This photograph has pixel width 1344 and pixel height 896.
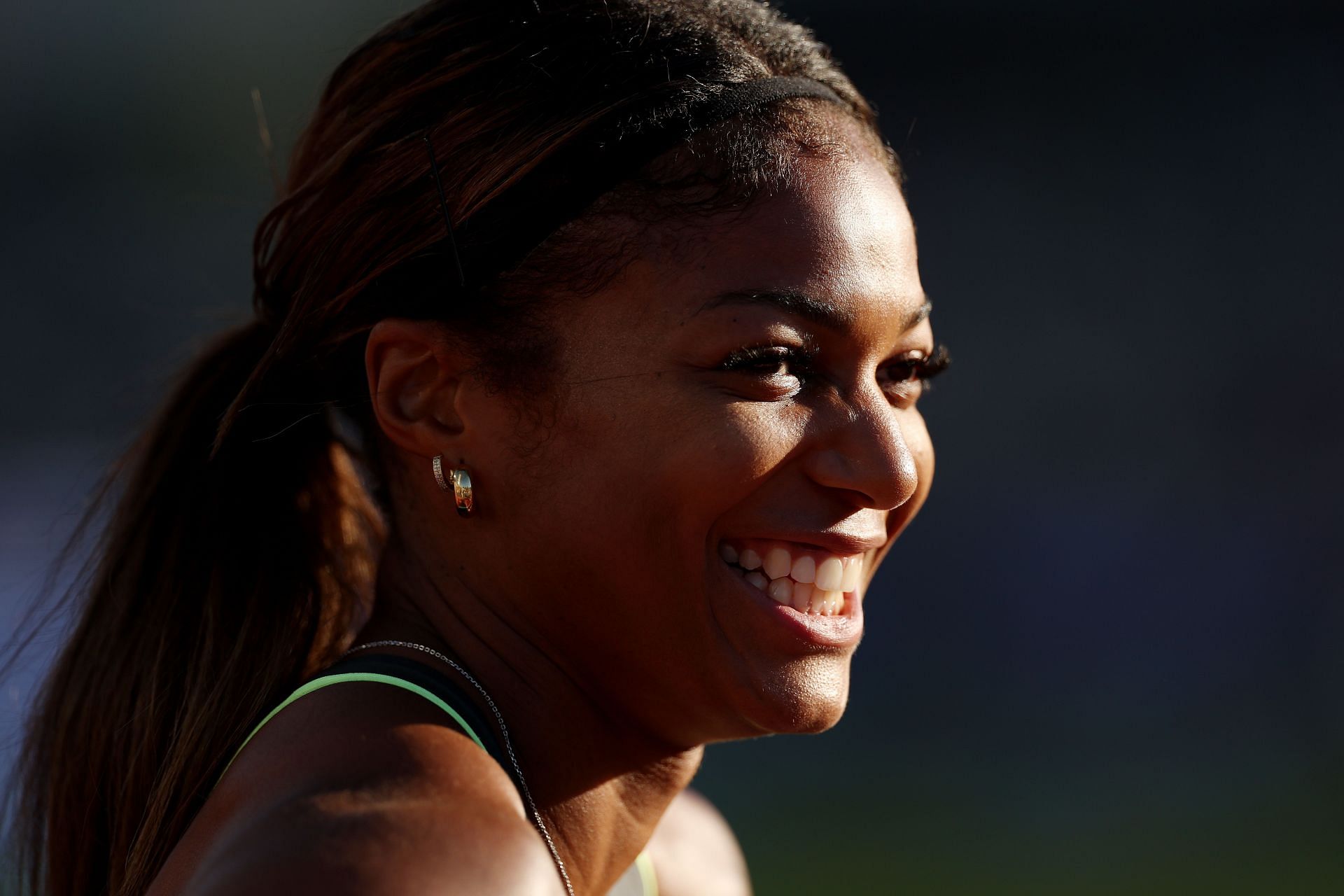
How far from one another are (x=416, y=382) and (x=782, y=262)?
60 cm

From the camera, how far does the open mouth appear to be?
2086mm

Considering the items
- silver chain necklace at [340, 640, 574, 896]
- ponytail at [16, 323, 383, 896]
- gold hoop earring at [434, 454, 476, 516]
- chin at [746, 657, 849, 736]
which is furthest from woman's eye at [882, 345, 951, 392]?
ponytail at [16, 323, 383, 896]

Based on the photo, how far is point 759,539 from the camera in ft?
6.82

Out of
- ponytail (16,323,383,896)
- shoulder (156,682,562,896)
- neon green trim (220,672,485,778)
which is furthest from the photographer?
ponytail (16,323,383,896)

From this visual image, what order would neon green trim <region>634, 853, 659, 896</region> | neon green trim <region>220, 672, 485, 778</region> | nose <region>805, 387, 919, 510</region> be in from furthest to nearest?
neon green trim <region>634, 853, 659, 896</region> → nose <region>805, 387, 919, 510</region> → neon green trim <region>220, 672, 485, 778</region>

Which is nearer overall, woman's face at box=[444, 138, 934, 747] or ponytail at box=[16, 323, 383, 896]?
woman's face at box=[444, 138, 934, 747]

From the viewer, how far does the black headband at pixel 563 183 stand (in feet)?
6.92

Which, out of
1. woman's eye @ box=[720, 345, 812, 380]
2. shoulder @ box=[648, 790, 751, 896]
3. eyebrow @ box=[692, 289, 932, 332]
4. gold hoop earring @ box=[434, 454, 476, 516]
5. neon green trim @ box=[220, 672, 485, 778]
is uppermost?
eyebrow @ box=[692, 289, 932, 332]

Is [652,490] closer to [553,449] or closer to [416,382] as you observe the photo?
[553,449]

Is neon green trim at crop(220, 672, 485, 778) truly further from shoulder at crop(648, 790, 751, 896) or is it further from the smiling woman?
shoulder at crop(648, 790, 751, 896)

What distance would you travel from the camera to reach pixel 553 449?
2.09 meters

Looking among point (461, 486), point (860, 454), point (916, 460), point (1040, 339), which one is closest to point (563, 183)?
point (461, 486)

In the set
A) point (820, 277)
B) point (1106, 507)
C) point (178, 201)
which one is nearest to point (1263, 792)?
point (1106, 507)

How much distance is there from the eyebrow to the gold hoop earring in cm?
44
